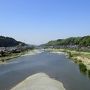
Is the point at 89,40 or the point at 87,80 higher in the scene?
the point at 89,40

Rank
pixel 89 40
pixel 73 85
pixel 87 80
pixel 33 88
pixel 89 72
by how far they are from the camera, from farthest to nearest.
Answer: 1. pixel 89 40
2. pixel 89 72
3. pixel 87 80
4. pixel 73 85
5. pixel 33 88

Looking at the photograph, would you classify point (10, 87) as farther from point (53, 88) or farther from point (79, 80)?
point (79, 80)

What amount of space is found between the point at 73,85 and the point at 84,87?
2188 mm

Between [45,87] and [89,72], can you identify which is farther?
[89,72]

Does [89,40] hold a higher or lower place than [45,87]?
higher

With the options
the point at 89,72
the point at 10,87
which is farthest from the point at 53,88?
the point at 89,72

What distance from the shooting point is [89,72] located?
51.1m

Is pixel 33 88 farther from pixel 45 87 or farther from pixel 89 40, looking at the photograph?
pixel 89 40

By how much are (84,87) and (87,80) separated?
6.04 metres

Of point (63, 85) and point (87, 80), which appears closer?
point (63, 85)

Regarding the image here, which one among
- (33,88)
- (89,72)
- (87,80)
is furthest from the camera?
(89,72)

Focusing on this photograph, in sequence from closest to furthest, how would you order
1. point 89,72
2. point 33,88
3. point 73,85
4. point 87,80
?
point 33,88 → point 73,85 → point 87,80 → point 89,72

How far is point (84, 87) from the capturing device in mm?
37844

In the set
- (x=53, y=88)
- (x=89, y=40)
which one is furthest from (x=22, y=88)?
(x=89, y=40)
